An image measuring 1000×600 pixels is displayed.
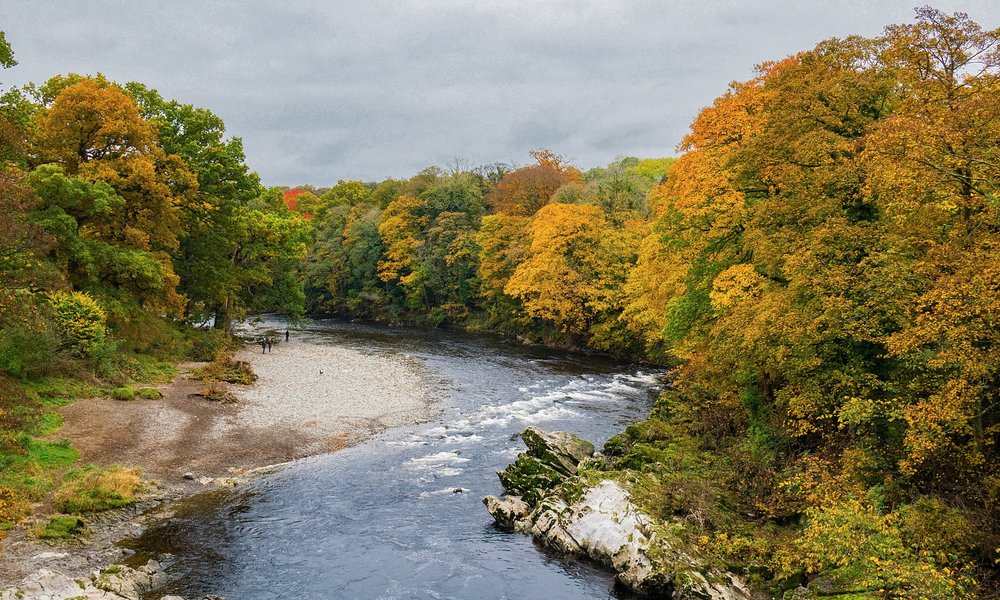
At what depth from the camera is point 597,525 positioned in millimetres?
16375

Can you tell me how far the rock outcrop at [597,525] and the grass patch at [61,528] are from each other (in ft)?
36.8

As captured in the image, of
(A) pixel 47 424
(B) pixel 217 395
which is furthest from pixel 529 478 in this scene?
(A) pixel 47 424

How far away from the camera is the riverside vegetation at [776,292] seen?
11359mm

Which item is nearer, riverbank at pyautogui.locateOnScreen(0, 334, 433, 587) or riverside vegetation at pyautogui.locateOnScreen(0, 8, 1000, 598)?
riverside vegetation at pyautogui.locateOnScreen(0, 8, 1000, 598)

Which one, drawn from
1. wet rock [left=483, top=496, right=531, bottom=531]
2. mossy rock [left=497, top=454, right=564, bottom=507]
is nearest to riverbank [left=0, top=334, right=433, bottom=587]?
mossy rock [left=497, top=454, right=564, bottom=507]

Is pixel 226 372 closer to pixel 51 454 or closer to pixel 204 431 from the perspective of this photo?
pixel 204 431

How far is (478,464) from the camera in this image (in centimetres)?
2342

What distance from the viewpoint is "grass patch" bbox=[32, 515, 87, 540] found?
1471cm

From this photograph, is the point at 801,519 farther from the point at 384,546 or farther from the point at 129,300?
the point at 129,300

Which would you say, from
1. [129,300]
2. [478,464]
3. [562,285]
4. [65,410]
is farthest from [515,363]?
[65,410]

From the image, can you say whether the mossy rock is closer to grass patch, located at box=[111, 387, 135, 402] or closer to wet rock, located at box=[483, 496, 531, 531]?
wet rock, located at box=[483, 496, 531, 531]

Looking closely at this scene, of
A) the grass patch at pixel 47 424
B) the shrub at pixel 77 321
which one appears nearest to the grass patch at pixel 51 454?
A: the grass patch at pixel 47 424

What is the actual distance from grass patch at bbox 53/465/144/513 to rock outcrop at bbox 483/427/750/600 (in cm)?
1098

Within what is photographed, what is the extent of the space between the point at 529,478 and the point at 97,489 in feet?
43.3
